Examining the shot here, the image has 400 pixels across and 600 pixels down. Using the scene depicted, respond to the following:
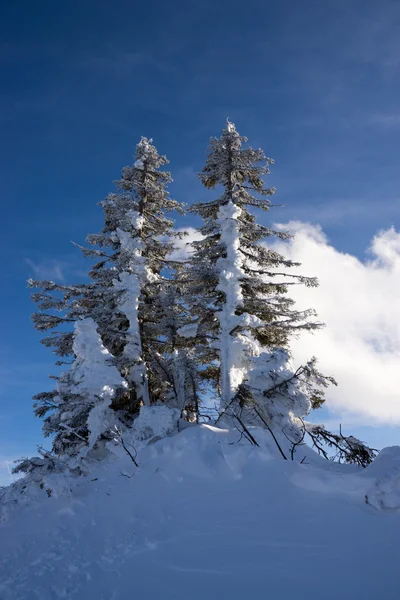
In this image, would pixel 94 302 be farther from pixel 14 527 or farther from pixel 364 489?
pixel 364 489

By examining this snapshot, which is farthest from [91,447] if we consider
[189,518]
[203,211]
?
[203,211]

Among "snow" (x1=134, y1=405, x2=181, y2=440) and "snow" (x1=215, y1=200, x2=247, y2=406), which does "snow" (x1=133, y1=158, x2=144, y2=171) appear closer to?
"snow" (x1=215, y1=200, x2=247, y2=406)

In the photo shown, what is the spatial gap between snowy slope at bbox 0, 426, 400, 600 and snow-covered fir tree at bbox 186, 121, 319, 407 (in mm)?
5125

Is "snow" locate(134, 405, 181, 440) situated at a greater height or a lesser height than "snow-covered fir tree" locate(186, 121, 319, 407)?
lesser

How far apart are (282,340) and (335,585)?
11944 millimetres

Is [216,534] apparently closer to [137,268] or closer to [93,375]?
[93,375]

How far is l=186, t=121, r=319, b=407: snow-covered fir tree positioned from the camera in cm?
1367

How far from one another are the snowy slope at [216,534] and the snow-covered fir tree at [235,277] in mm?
5125

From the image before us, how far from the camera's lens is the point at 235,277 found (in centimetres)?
1451

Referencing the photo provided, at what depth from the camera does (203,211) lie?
17484 mm

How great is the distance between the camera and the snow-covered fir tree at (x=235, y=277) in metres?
13.7

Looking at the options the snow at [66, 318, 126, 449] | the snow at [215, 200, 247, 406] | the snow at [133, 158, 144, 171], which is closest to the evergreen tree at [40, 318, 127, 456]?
the snow at [66, 318, 126, 449]

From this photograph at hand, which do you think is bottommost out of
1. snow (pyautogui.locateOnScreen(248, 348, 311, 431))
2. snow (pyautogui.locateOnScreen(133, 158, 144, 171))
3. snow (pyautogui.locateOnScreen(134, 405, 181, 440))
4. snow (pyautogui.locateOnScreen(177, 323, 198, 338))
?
snow (pyautogui.locateOnScreen(134, 405, 181, 440))

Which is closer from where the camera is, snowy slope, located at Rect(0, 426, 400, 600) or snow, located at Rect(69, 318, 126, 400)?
Answer: snowy slope, located at Rect(0, 426, 400, 600)
